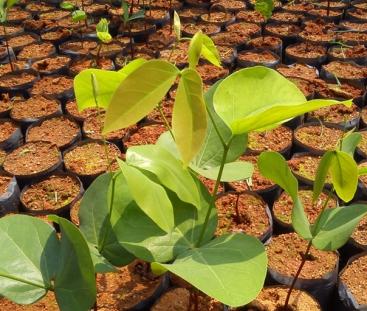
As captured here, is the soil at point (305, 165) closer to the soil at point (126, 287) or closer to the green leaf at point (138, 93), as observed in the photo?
the soil at point (126, 287)

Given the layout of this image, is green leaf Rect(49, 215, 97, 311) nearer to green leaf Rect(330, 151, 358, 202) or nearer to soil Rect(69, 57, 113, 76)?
green leaf Rect(330, 151, 358, 202)

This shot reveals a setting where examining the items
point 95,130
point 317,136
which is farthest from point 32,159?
point 317,136

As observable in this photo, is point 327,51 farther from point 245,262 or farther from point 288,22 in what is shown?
point 245,262

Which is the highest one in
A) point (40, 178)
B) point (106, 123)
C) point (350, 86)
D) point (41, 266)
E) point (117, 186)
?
point (106, 123)

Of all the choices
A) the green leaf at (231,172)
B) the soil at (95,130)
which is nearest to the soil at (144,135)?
the soil at (95,130)

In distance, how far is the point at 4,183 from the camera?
177cm

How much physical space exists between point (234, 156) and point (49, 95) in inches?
65.6

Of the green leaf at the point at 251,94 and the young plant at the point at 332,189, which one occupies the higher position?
the green leaf at the point at 251,94

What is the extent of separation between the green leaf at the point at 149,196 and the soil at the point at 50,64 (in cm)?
210

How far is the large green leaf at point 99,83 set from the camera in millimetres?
725

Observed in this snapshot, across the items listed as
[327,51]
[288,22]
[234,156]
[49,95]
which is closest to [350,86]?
[327,51]

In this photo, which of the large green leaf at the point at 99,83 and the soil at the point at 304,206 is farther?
the soil at the point at 304,206

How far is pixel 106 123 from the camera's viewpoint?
57 centimetres

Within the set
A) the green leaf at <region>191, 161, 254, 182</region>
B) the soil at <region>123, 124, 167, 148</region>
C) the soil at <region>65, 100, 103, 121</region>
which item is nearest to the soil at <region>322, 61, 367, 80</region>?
the soil at <region>123, 124, 167, 148</region>
